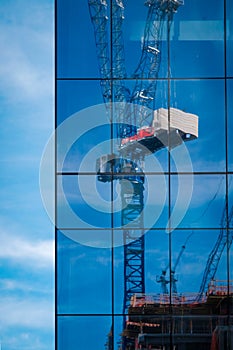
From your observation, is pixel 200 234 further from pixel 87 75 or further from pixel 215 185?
pixel 87 75

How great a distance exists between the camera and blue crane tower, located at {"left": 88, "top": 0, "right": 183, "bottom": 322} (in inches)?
648

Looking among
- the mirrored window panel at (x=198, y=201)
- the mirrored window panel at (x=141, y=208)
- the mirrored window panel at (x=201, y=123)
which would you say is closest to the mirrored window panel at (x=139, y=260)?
the mirrored window panel at (x=141, y=208)

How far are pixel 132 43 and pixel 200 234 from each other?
3.97m

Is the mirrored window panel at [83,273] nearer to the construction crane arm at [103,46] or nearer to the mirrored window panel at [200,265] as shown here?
the mirrored window panel at [200,265]

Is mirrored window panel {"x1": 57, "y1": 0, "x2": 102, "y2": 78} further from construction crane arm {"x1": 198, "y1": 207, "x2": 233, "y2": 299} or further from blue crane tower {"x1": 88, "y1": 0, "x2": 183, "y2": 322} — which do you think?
construction crane arm {"x1": 198, "y1": 207, "x2": 233, "y2": 299}

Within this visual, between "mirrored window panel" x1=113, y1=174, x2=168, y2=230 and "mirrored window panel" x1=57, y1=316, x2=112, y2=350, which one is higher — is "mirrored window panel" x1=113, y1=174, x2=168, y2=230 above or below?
above

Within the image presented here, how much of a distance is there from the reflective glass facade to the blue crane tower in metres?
0.02

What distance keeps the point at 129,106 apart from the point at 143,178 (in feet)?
4.72

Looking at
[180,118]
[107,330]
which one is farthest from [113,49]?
[107,330]

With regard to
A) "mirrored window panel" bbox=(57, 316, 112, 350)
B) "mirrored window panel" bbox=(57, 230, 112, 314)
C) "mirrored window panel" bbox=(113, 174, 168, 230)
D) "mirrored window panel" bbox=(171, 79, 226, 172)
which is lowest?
"mirrored window panel" bbox=(57, 316, 112, 350)

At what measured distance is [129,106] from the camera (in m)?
16.6

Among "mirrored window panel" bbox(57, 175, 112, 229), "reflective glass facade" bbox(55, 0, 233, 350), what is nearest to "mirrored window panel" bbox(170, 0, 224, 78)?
"reflective glass facade" bbox(55, 0, 233, 350)

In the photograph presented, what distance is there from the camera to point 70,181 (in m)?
16.6

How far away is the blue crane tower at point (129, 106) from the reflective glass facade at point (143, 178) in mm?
20
